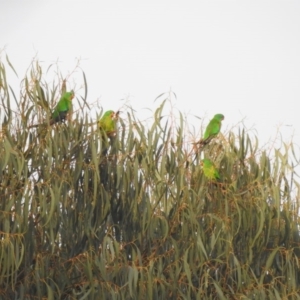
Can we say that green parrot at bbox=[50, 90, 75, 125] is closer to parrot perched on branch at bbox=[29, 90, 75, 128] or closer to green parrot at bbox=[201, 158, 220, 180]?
parrot perched on branch at bbox=[29, 90, 75, 128]

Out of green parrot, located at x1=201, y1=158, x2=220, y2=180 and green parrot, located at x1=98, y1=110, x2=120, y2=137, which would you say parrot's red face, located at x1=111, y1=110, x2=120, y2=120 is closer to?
green parrot, located at x1=98, y1=110, x2=120, y2=137

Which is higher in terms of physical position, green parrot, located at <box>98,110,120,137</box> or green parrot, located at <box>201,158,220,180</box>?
green parrot, located at <box>98,110,120,137</box>

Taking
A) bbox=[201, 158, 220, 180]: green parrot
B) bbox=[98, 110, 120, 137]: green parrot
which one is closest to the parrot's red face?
bbox=[98, 110, 120, 137]: green parrot

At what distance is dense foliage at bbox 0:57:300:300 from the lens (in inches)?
218

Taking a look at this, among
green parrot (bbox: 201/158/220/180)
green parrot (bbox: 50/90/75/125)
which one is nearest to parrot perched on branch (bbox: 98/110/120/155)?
green parrot (bbox: 50/90/75/125)

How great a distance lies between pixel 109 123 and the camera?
6062mm

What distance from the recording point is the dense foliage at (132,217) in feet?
18.2

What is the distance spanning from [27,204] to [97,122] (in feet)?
2.87

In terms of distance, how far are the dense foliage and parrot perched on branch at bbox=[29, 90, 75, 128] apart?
0.05 meters

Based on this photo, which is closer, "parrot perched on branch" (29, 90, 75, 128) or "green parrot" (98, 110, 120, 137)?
"parrot perched on branch" (29, 90, 75, 128)

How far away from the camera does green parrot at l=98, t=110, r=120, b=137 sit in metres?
6.06

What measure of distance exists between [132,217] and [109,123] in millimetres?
685

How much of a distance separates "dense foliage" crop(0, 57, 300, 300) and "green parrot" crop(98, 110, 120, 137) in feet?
0.16

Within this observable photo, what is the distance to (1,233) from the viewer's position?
5.42 meters
